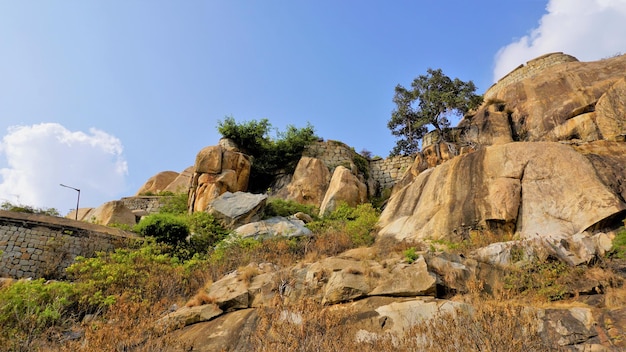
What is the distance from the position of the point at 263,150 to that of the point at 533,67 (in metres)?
16.0

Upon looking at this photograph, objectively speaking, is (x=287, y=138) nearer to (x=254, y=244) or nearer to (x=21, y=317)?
(x=254, y=244)

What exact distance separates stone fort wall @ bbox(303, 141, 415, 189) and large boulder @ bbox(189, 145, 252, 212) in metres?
3.72

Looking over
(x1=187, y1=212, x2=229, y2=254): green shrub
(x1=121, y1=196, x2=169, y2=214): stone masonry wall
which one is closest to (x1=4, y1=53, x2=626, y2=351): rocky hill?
(x1=187, y1=212, x2=229, y2=254): green shrub

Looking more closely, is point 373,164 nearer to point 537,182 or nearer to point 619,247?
point 537,182

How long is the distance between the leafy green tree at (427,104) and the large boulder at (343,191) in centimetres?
560

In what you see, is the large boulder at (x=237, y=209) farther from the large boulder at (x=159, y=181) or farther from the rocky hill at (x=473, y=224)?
the large boulder at (x=159, y=181)

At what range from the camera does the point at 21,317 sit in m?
8.88

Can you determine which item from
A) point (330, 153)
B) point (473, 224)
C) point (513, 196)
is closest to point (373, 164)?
point (330, 153)

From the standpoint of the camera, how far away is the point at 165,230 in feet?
45.5

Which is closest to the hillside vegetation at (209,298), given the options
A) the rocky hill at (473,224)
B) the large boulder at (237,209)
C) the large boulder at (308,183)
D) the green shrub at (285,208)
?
the rocky hill at (473,224)

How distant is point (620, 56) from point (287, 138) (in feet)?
54.4

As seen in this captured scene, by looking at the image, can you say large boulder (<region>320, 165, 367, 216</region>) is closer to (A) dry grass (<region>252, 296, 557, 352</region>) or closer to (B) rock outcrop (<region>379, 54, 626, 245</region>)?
(B) rock outcrop (<region>379, 54, 626, 245</region>)

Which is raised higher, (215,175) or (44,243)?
(215,175)

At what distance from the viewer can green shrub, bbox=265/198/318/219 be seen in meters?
16.2
